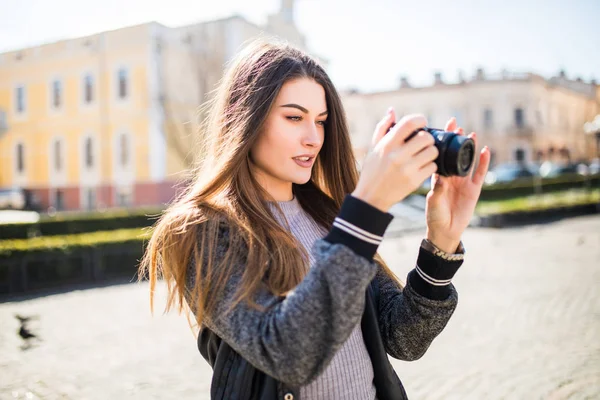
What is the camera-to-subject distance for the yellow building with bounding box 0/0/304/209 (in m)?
26.6

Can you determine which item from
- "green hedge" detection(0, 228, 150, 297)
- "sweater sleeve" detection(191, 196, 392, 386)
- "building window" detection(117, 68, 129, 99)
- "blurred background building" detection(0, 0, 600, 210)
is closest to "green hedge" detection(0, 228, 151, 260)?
"green hedge" detection(0, 228, 150, 297)

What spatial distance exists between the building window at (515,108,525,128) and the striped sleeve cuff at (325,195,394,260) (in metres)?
50.7

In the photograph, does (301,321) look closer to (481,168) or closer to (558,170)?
(481,168)

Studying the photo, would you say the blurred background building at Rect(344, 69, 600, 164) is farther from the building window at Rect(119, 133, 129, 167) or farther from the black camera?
the black camera

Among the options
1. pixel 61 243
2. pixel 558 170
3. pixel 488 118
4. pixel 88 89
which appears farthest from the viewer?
pixel 488 118

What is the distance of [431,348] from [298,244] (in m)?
4.67

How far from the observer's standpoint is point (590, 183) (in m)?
27.7

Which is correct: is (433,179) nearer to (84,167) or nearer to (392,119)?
(392,119)

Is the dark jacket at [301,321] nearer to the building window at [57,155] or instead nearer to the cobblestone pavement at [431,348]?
the cobblestone pavement at [431,348]

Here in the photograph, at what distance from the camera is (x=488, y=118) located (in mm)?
47781

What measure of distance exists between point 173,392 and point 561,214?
738 inches

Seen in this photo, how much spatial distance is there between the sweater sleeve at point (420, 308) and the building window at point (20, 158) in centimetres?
3504

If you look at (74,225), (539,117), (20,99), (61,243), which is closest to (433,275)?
(61,243)

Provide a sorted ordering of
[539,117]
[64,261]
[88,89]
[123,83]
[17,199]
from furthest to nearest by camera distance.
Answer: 1. [539,117]
2. [17,199]
3. [88,89]
4. [123,83]
5. [64,261]
